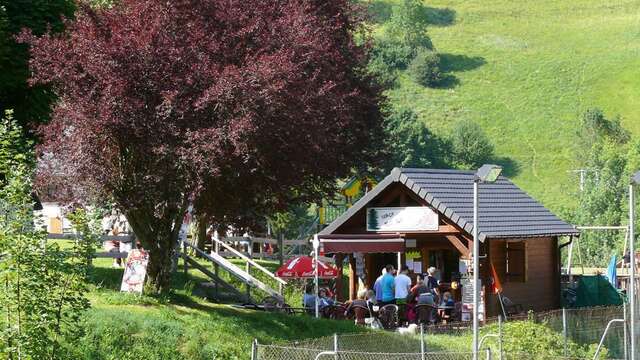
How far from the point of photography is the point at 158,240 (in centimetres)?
2605

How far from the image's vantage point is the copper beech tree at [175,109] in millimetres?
23750

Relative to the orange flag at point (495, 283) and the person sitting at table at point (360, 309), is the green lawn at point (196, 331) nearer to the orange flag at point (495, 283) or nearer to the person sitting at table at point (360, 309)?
the person sitting at table at point (360, 309)

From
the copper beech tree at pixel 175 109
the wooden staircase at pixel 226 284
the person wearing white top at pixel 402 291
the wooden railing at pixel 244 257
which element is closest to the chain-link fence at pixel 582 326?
the person wearing white top at pixel 402 291

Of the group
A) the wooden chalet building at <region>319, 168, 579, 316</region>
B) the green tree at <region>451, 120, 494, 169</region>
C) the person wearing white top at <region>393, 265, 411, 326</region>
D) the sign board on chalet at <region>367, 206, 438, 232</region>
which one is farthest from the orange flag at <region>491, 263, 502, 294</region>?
the green tree at <region>451, 120, 494, 169</region>

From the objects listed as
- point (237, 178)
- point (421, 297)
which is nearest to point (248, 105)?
point (237, 178)

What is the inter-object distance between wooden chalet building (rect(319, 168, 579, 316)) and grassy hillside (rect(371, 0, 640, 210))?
56.9 m

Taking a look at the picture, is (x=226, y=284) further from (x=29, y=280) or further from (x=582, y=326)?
(x=29, y=280)

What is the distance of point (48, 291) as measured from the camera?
16750 millimetres

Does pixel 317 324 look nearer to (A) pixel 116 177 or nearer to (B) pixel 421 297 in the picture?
(B) pixel 421 297

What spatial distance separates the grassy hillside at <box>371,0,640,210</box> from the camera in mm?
104250

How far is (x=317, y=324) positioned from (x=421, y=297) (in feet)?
11.4

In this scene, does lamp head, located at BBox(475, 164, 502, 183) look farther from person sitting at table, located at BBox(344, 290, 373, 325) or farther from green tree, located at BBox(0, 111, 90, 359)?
person sitting at table, located at BBox(344, 290, 373, 325)

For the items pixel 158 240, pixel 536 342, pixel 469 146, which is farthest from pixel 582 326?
pixel 469 146

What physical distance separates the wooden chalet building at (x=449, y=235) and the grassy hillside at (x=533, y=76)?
56.9 metres
